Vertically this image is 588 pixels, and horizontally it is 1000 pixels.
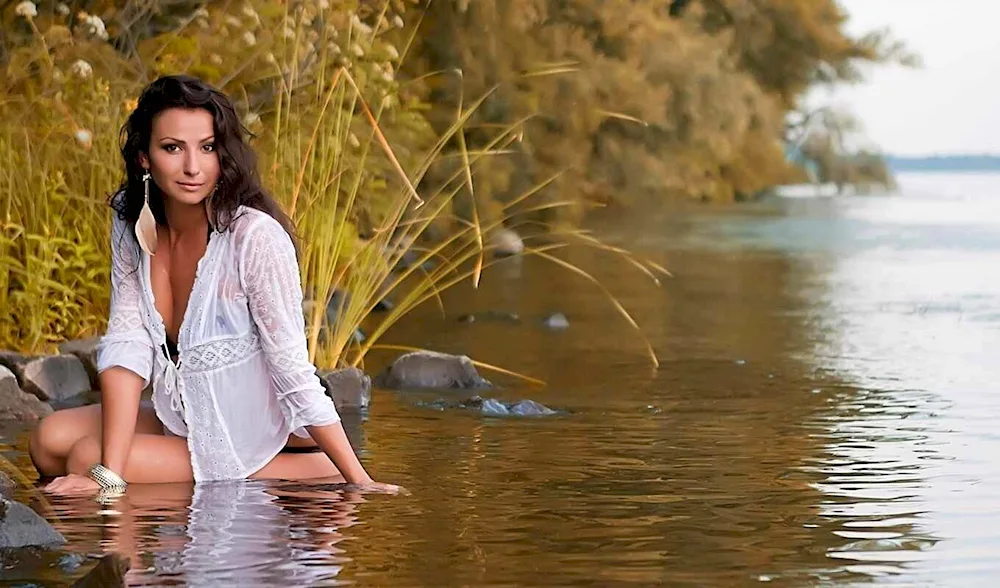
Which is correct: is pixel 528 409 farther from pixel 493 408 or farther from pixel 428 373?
pixel 428 373

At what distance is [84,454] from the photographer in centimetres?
558

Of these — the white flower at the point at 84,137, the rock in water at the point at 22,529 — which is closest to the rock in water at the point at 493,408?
the white flower at the point at 84,137

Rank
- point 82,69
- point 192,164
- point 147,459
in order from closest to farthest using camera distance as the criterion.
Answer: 1. point 192,164
2. point 147,459
3. point 82,69

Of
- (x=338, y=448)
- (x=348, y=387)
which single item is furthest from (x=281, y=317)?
(x=348, y=387)

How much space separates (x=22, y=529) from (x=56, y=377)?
3.17 meters

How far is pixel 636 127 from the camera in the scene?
969 inches

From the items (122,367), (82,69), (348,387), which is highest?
(82,69)

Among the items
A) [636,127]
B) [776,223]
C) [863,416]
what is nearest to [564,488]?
[863,416]

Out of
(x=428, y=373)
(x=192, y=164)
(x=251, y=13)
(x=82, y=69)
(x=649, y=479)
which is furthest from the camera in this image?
(x=251, y=13)

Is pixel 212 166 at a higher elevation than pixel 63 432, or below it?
higher

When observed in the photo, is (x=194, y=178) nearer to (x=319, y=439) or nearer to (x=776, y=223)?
(x=319, y=439)

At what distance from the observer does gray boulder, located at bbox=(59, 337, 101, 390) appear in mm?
8023

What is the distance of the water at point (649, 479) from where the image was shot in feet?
15.2

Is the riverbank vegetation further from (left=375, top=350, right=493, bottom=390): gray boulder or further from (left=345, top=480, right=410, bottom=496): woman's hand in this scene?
(left=345, top=480, right=410, bottom=496): woman's hand
